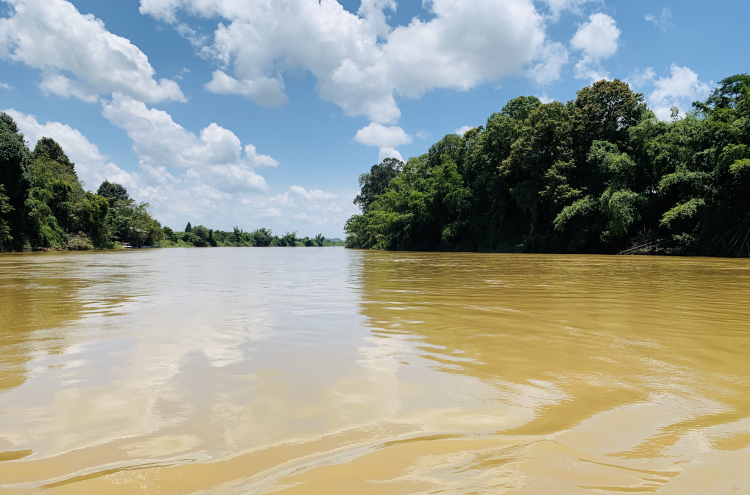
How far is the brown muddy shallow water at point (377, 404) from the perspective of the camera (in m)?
1.38

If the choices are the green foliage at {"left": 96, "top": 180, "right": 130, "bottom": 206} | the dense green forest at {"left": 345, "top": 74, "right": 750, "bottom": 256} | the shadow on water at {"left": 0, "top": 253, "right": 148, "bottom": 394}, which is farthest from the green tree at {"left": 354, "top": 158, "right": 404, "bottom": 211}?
the shadow on water at {"left": 0, "top": 253, "right": 148, "bottom": 394}

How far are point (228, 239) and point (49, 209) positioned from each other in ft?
237

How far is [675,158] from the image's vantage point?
75.5 feet

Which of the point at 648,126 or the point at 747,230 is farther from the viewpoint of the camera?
the point at 648,126

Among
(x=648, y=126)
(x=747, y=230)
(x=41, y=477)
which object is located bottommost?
(x=41, y=477)

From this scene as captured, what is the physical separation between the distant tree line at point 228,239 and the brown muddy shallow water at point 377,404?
96582 mm

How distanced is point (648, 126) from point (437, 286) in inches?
939

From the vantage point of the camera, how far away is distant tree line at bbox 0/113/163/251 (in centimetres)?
3125

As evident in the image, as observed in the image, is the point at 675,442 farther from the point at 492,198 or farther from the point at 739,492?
the point at 492,198

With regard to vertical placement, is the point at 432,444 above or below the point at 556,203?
below

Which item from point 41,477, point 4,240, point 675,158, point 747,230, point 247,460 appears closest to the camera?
point 41,477

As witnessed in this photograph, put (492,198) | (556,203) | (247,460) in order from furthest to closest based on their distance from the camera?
(492,198)
(556,203)
(247,460)

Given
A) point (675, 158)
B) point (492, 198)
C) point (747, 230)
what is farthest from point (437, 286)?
point (492, 198)

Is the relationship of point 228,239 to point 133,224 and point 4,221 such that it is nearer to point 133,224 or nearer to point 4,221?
point 133,224
